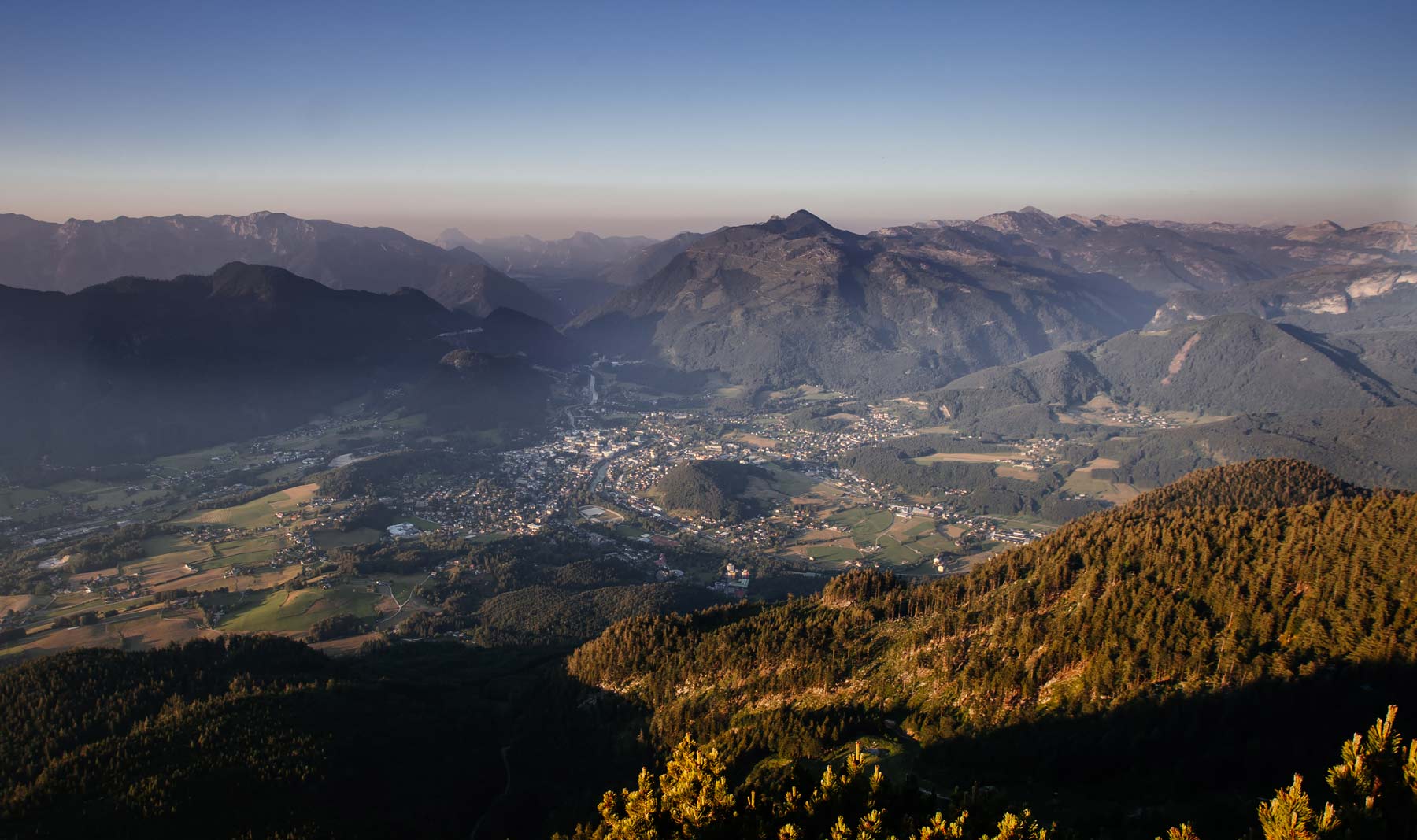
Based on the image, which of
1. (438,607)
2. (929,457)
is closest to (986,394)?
(929,457)

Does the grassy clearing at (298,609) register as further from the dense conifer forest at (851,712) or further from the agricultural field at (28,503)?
the agricultural field at (28,503)

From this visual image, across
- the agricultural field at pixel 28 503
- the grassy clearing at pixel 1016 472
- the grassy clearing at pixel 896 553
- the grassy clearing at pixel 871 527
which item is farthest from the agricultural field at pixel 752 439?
the agricultural field at pixel 28 503

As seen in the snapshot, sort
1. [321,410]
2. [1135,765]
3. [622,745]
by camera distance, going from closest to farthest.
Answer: [1135,765] < [622,745] < [321,410]

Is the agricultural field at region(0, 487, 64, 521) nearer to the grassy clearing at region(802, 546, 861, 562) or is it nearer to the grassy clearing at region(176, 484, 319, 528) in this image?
the grassy clearing at region(176, 484, 319, 528)

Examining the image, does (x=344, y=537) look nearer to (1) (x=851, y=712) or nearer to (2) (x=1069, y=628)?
(1) (x=851, y=712)

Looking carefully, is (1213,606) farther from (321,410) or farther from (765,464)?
(321,410)

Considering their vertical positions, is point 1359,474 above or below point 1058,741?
below

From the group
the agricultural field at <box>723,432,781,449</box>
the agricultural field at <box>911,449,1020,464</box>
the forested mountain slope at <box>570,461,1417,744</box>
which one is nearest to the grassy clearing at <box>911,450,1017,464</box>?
the agricultural field at <box>911,449,1020,464</box>

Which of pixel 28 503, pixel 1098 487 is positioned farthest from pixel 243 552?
pixel 1098 487
